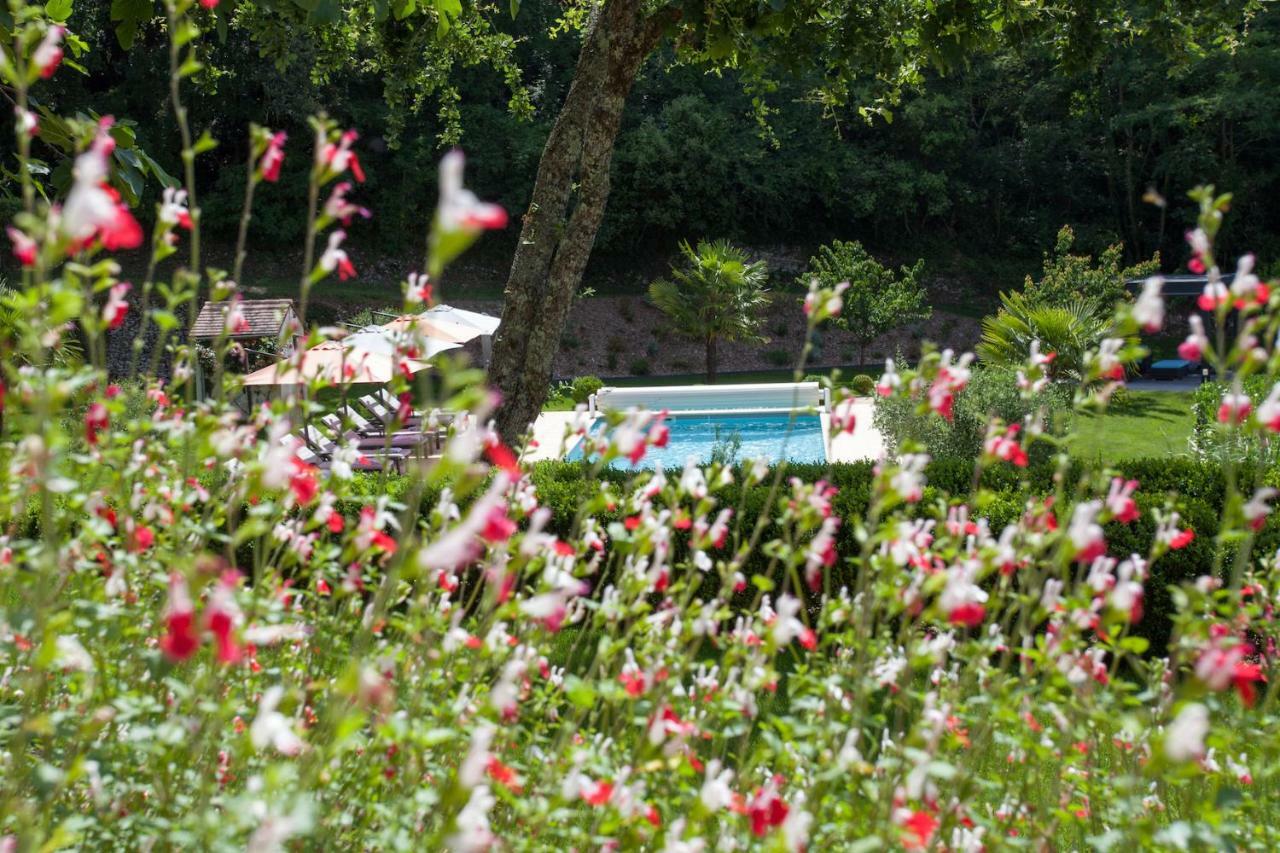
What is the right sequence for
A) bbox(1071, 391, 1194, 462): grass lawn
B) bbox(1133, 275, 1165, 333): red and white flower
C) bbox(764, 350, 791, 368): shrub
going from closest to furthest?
bbox(1133, 275, 1165, 333): red and white flower → bbox(1071, 391, 1194, 462): grass lawn → bbox(764, 350, 791, 368): shrub

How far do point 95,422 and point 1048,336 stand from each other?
1285 cm

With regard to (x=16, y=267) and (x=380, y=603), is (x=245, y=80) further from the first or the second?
(x=380, y=603)

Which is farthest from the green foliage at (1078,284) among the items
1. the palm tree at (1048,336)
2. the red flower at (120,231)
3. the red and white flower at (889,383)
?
the red flower at (120,231)

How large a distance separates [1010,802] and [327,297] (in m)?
24.7

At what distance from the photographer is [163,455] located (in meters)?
2.09

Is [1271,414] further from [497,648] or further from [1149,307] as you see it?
[497,648]

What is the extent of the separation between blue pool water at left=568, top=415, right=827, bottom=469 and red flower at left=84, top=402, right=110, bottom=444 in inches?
445

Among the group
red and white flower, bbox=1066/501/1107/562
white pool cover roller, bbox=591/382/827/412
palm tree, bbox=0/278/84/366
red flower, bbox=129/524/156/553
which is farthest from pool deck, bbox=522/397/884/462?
red and white flower, bbox=1066/501/1107/562

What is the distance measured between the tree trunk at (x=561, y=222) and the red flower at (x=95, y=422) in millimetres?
4372

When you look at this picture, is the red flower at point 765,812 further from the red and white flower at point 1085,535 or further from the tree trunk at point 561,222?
the tree trunk at point 561,222

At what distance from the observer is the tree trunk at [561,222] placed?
6.36 m

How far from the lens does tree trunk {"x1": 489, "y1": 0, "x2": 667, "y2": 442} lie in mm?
6363

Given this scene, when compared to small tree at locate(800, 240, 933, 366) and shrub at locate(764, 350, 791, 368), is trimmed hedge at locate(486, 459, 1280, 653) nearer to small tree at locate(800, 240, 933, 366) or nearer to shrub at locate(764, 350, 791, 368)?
small tree at locate(800, 240, 933, 366)

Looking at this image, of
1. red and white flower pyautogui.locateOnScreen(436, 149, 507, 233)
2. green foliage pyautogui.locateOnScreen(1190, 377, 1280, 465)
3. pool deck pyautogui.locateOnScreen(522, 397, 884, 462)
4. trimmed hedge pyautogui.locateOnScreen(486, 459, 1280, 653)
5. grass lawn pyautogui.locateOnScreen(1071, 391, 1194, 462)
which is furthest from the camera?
grass lawn pyautogui.locateOnScreen(1071, 391, 1194, 462)
